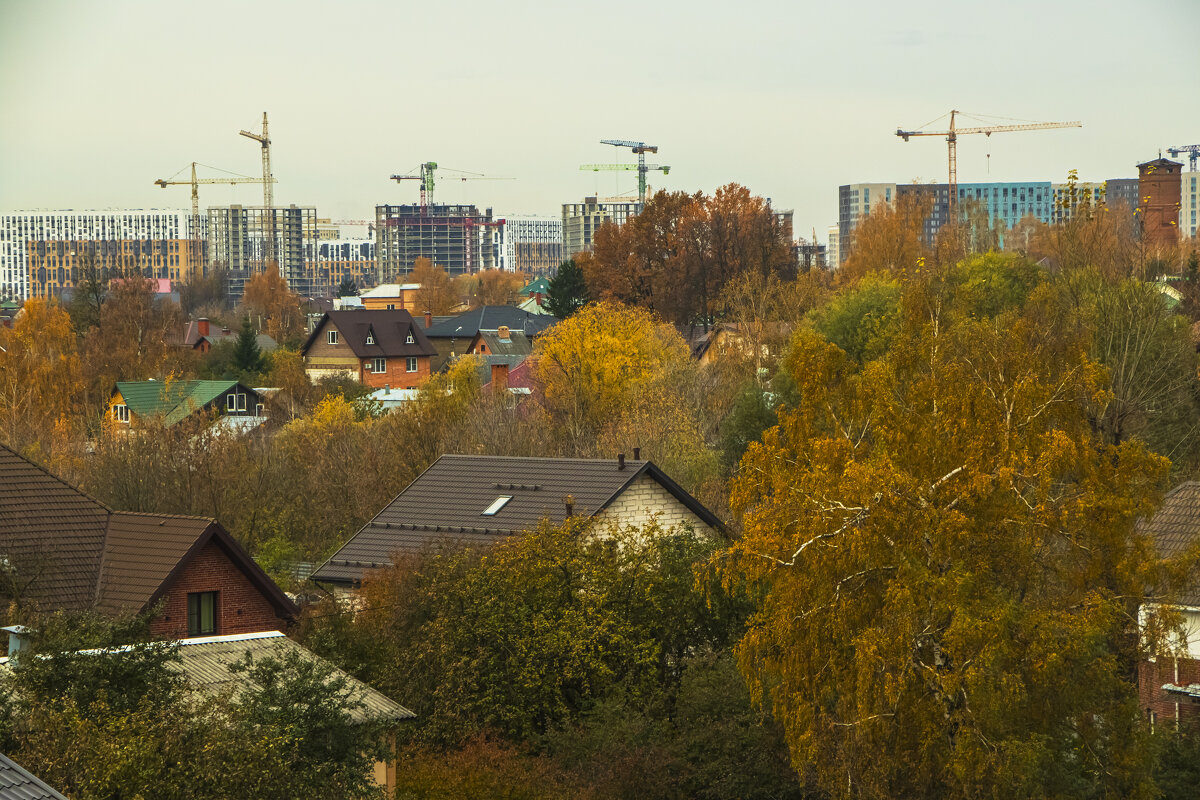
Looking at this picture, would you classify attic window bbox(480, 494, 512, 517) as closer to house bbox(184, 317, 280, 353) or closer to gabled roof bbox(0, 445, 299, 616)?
gabled roof bbox(0, 445, 299, 616)

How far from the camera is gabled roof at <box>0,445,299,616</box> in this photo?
23.7 metres

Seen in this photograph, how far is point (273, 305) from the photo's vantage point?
456 feet

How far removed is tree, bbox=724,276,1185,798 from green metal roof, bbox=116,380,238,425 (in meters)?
42.0

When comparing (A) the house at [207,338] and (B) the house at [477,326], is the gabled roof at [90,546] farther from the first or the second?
(B) the house at [477,326]

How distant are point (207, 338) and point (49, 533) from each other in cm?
7486

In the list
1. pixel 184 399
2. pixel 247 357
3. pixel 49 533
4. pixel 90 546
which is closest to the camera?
pixel 49 533

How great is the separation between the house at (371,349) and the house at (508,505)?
181 feet

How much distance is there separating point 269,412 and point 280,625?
3811 centimetres

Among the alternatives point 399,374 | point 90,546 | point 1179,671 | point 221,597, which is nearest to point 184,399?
point 399,374

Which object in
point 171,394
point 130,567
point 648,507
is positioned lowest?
point 130,567

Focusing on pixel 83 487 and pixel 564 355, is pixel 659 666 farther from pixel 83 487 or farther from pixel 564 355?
pixel 564 355

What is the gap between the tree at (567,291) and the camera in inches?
3258

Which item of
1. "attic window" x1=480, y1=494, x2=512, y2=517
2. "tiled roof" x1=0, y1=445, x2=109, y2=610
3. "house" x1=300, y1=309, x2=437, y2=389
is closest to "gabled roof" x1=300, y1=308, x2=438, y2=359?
"house" x1=300, y1=309, x2=437, y2=389

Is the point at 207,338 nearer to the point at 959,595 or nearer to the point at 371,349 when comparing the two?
the point at 371,349
